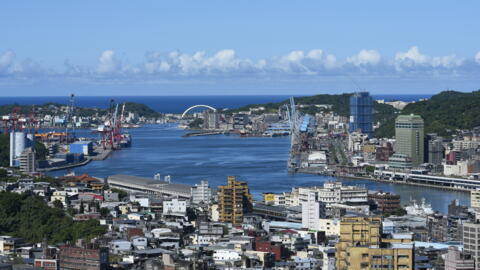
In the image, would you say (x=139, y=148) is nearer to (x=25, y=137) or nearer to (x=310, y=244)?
(x=25, y=137)

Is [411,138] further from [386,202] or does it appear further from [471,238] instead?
[471,238]

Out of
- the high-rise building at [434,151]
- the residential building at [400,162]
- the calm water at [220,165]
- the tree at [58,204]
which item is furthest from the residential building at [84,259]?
the high-rise building at [434,151]

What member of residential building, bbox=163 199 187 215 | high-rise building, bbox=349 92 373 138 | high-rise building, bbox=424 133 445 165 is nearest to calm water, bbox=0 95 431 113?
high-rise building, bbox=349 92 373 138

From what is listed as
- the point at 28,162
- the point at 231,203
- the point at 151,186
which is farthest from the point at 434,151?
the point at 231,203

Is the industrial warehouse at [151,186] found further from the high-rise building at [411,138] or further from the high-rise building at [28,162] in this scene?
the high-rise building at [411,138]

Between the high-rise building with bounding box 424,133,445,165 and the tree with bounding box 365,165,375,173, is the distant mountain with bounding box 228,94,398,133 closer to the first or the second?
the high-rise building with bounding box 424,133,445,165
